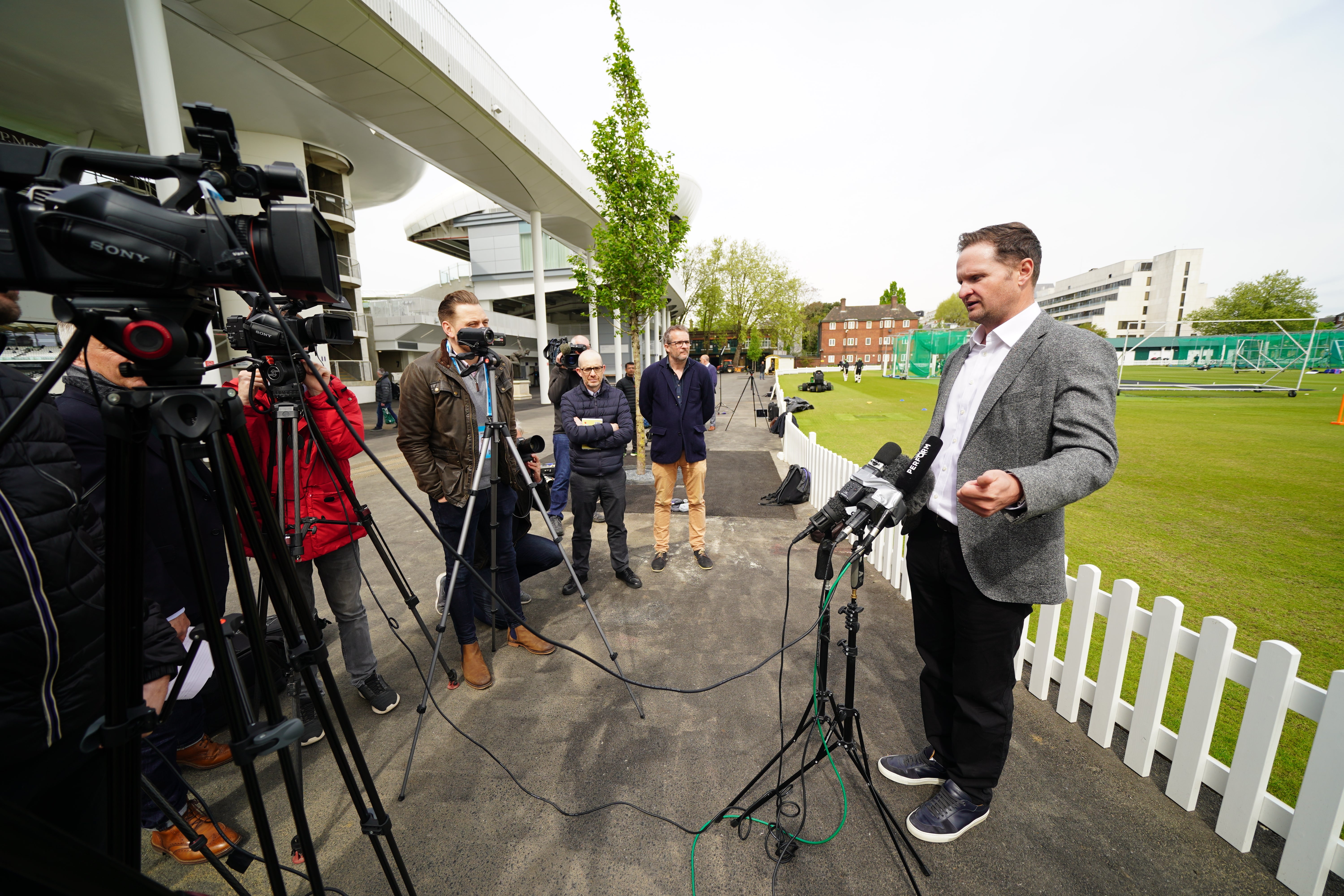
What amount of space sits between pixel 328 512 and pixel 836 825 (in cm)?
301

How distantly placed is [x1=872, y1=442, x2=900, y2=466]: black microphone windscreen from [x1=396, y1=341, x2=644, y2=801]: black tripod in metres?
1.61

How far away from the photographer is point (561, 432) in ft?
20.1

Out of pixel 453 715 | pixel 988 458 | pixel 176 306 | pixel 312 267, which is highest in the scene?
pixel 312 267

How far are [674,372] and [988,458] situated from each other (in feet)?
11.5

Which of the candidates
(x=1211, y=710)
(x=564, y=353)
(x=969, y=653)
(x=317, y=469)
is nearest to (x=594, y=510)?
(x=564, y=353)

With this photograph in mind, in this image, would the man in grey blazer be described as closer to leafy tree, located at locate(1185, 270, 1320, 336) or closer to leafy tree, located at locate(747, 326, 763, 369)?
leafy tree, located at locate(747, 326, 763, 369)

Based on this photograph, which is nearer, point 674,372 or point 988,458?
point 988,458

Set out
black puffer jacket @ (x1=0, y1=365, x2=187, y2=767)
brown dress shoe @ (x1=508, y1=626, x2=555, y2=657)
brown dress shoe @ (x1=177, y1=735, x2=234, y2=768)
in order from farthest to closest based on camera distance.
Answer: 1. brown dress shoe @ (x1=508, y1=626, x2=555, y2=657)
2. brown dress shoe @ (x1=177, y1=735, x2=234, y2=768)
3. black puffer jacket @ (x1=0, y1=365, x2=187, y2=767)

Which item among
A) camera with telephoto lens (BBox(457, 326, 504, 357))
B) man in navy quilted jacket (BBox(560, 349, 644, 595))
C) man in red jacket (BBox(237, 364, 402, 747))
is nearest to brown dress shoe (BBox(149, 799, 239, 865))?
man in red jacket (BBox(237, 364, 402, 747))

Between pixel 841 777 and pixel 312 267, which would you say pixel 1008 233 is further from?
pixel 841 777

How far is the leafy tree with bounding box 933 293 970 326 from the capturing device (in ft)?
264

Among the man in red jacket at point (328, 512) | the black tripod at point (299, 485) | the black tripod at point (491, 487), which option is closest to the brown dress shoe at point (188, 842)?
the man in red jacket at point (328, 512)

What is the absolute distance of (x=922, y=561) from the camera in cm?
226

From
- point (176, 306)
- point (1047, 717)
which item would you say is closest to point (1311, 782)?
point (1047, 717)
